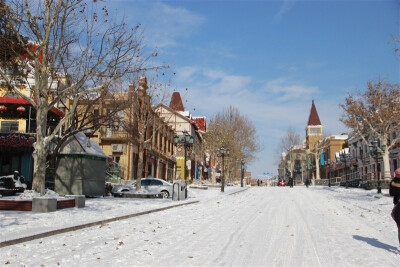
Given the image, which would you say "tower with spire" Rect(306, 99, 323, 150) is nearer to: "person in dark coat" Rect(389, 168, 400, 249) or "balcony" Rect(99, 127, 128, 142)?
"balcony" Rect(99, 127, 128, 142)

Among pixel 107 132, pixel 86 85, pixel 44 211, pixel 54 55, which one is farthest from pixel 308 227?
pixel 107 132

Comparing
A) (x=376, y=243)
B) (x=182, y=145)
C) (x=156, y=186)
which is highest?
(x=182, y=145)

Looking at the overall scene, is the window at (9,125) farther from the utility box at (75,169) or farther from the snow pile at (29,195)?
the snow pile at (29,195)

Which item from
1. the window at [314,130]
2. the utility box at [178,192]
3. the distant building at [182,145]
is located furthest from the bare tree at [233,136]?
Result: the window at [314,130]

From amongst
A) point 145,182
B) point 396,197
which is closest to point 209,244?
point 396,197

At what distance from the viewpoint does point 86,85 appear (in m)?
21.8

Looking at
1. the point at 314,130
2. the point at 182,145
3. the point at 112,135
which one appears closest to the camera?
the point at 112,135

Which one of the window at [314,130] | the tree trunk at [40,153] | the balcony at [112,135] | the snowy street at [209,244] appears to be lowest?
the snowy street at [209,244]

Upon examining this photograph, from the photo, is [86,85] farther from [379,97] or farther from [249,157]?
[249,157]

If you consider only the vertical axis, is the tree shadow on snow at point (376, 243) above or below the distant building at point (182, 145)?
below

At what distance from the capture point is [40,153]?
49.2 feet

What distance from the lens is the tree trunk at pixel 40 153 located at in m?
15.0

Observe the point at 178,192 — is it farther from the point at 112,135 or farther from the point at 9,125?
the point at 9,125

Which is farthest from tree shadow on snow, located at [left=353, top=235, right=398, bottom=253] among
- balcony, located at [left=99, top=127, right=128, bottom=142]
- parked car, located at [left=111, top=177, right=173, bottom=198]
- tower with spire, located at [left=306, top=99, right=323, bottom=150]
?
tower with spire, located at [left=306, top=99, right=323, bottom=150]
